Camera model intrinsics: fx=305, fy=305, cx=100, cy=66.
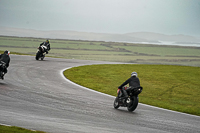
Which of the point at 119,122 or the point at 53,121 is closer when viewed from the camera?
the point at 53,121

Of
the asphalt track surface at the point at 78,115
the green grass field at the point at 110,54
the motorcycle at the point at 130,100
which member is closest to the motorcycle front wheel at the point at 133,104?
the motorcycle at the point at 130,100

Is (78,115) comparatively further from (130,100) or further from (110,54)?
(110,54)

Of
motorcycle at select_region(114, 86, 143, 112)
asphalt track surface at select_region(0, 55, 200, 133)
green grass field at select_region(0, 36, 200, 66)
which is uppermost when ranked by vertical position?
green grass field at select_region(0, 36, 200, 66)

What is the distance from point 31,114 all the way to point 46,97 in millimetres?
3501

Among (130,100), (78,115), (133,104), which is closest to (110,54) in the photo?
(130,100)

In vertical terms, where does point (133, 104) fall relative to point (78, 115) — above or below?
above

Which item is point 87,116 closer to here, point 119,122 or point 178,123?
point 119,122

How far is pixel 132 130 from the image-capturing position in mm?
9484

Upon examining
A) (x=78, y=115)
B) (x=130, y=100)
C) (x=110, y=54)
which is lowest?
(x=78, y=115)

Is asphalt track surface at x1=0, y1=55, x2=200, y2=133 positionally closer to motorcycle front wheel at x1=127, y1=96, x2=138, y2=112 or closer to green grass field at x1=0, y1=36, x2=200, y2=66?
motorcycle front wheel at x1=127, y1=96, x2=138, y2=112

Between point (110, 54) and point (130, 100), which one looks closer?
point (130, 100)

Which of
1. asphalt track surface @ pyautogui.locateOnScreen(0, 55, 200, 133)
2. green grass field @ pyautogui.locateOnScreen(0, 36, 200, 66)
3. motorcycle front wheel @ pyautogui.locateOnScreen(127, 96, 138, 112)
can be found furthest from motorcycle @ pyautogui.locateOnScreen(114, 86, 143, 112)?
green grass field @ pyautogui.locateOnScreen(0, 36, 200, 66)

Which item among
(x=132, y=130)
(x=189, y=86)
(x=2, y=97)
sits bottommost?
(x=132, y=130)

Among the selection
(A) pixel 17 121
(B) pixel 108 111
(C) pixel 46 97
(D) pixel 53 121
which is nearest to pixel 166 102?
(B) pixel 108 111
